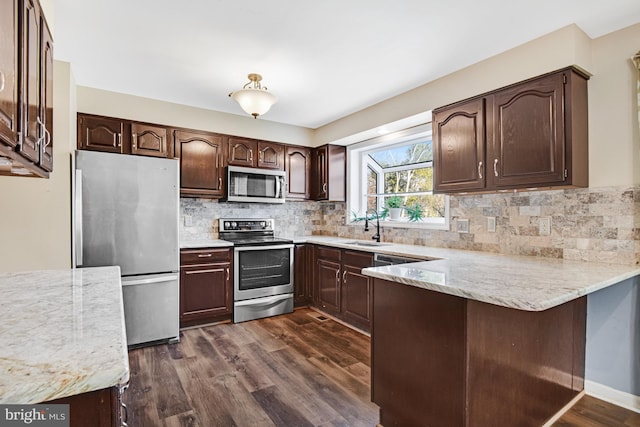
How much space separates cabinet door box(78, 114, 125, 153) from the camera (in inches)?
124

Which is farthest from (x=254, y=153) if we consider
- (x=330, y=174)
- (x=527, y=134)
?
(x=527, y=134)

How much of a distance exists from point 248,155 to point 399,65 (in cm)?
211

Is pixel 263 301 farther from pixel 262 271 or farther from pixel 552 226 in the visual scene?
pixel 552 226

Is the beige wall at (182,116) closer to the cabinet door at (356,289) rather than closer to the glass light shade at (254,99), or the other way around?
the glass light shade at (254,99)

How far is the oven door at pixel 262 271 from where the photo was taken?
3611 mm

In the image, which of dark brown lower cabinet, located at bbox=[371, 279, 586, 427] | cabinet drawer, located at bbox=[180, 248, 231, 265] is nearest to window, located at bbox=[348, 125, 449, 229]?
dark brown lower cabinet, located at bbox=[371, 279, 586, 427]

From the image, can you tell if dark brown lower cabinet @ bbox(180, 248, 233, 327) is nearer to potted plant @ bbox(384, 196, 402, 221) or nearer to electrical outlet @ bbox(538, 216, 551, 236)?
potted plant @ bbox(384, 196, 402, 221)

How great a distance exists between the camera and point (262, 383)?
7.61 feet

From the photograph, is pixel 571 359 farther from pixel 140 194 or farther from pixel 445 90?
pixel 140 194

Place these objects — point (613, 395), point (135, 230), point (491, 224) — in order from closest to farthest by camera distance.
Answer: point (613, 395), point (491, 224), point (135, 230)

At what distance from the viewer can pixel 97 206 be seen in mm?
2760

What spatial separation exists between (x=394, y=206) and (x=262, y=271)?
1.70m

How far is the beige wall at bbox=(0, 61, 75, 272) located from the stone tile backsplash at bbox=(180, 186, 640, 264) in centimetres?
143

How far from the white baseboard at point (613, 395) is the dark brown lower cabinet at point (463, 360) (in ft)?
0.98
